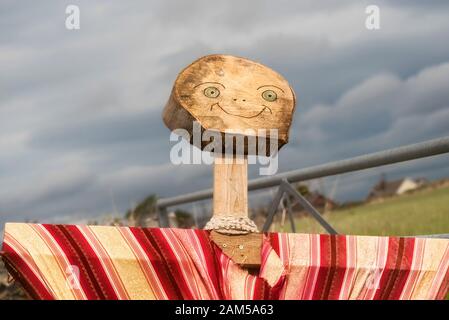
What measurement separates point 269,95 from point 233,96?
5.9 inches

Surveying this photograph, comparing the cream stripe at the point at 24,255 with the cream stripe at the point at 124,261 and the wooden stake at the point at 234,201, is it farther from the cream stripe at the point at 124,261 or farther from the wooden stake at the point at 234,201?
the wooden stake at the point at 234,201

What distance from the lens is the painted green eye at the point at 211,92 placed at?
271cm

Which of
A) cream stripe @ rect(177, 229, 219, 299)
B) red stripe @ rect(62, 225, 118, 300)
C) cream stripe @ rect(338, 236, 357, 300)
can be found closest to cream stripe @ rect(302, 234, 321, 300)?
cream stripe @ rect(338, 236, 357, 300)

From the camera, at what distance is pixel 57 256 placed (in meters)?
2.35

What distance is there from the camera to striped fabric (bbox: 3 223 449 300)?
2.35 meters

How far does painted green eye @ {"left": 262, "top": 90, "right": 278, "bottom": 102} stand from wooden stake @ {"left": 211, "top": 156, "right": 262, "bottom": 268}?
0.85ft

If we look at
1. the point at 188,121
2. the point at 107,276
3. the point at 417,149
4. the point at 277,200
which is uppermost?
the point at 188,121

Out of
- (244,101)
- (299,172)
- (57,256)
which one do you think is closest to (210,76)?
(244,101)

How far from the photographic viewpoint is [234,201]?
266cm

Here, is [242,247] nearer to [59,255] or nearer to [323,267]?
[323,267]

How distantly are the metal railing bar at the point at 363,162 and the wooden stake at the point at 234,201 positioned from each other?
0.96 metres
